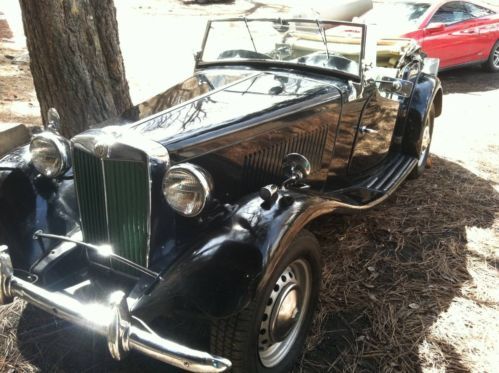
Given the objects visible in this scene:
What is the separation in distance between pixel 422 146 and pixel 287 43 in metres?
1.94

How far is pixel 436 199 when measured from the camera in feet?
13.6

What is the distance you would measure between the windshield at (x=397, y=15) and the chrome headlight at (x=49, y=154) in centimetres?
645

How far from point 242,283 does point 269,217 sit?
368mm

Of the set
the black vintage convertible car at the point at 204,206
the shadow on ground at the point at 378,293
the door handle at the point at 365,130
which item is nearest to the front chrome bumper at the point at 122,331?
the black vintage convertible car at the point at 204,206

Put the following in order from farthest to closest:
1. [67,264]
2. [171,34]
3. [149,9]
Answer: [149,9], [171,34], [67,264]

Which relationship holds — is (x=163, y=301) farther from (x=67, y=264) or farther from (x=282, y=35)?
(x=282, y=35)

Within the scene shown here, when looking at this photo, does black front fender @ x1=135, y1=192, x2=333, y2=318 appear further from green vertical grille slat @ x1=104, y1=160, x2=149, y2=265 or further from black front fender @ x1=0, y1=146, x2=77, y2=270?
black front fender @ x1=0, y1=146, x2=77, y2=270

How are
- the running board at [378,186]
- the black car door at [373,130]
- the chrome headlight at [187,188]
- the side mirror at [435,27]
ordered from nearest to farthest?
the chrome headlight at [187,188] < the running board at [378,186] < the black car door at [373,130] < the side mirror at [435,27]

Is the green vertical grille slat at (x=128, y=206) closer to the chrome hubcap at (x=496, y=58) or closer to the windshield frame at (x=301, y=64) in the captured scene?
the windshield frame at (x=301, y=64)

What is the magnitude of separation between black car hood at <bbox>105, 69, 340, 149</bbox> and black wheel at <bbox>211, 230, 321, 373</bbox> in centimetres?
77

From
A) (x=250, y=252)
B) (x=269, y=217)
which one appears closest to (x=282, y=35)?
(x=269, y=217)

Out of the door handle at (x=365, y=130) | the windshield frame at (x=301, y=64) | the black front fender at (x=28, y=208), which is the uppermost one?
the windshield frame at (x=301, y=64)

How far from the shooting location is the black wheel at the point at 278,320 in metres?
1.94

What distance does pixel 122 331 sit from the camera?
5.63 feet
